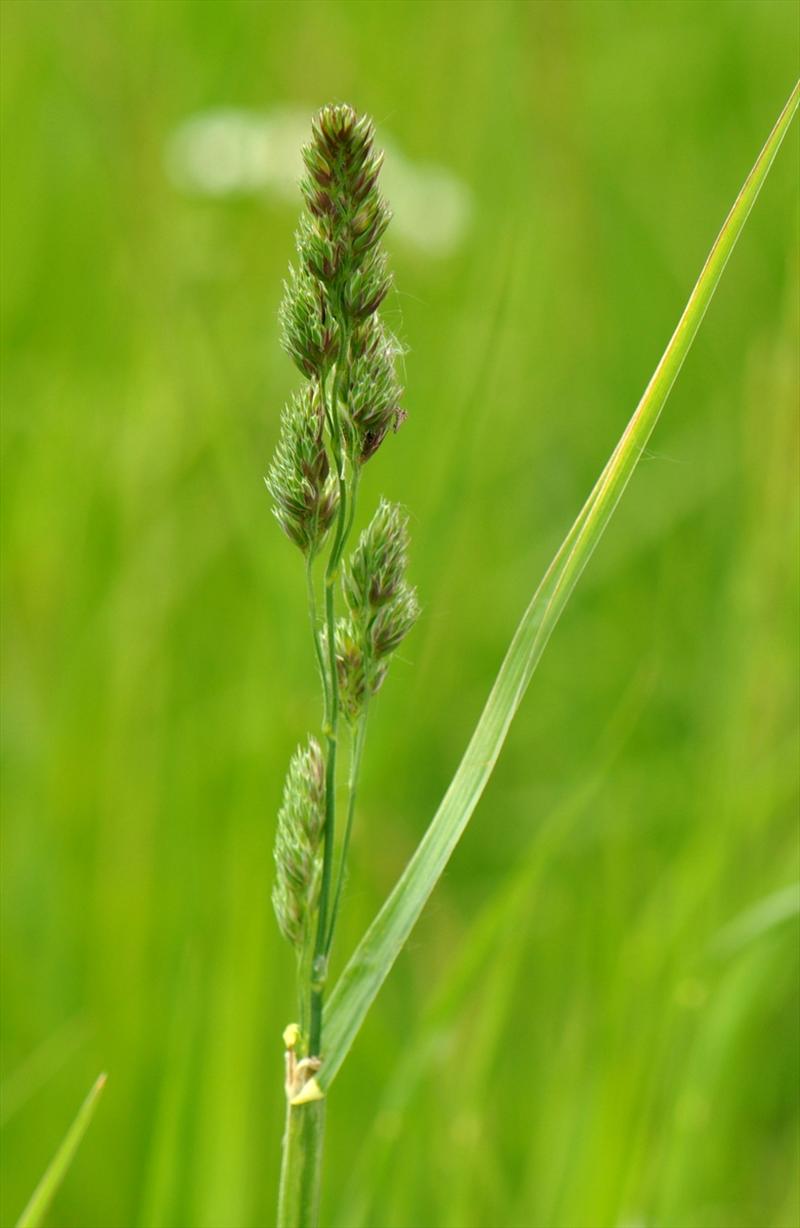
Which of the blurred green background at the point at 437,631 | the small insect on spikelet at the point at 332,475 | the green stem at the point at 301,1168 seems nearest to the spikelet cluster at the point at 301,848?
the small insect on spikelet at the point at 332,475

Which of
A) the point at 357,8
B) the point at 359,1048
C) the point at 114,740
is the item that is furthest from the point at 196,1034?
the point at 357,8

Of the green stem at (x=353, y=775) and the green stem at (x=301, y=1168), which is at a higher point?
the green stem at (x=353, y=775)

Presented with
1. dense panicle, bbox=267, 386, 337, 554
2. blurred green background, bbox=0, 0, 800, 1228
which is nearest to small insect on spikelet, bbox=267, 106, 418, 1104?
dense panicle, bbox=267, 386, 337, 554

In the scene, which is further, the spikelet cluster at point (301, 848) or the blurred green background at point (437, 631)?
the blurred green background at point (437, 631)

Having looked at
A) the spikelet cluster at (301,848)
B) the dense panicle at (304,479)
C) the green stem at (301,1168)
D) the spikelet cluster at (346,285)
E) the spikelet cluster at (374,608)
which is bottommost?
the green stem at (301,1168)

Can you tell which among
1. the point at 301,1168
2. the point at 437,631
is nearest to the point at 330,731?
the point at 301,1168

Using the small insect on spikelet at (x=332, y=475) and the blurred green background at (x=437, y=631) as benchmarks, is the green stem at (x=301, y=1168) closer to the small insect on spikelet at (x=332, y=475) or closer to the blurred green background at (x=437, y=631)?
the small insect on spikelet at (x=332, y=475)

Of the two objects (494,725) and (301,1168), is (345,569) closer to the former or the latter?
(494,725)
